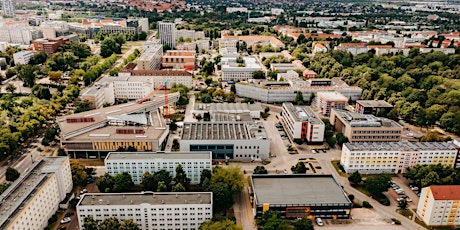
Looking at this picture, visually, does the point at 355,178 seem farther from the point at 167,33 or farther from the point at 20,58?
the point at 167,33

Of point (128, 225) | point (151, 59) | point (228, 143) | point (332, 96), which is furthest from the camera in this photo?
point (151, 59)

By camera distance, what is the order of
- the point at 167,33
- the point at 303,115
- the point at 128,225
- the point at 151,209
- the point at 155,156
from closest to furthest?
the point at 128,225, the point at 151,209, the point at 155,156, the point at 303,115, the point at 167,33

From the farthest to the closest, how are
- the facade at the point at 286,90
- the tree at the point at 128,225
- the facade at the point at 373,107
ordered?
the facade at the point at 286,90
the facade at the point at 373,107
the tree at the point at 128,225

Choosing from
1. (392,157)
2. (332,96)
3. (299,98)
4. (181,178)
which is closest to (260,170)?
(181,178)

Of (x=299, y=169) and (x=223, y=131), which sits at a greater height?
(x=223, y=131)

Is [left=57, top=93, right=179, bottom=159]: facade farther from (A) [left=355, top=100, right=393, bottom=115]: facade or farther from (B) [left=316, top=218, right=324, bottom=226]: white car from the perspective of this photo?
(A) [left=355, top=100, right=393, bottom=115]: facade

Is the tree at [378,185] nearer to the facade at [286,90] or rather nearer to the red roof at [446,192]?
the red roof at [446,192]

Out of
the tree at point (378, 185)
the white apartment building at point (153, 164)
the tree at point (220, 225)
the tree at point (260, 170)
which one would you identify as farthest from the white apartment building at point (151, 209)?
the tree at point (378, 185)
